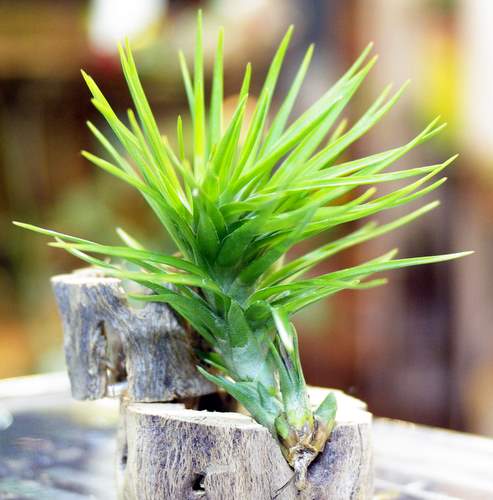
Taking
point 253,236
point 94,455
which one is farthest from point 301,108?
point 253,236

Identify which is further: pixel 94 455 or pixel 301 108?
pixel 301 108

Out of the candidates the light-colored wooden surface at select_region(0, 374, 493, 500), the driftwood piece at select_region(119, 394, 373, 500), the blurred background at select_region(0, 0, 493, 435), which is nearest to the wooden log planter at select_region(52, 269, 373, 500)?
the driftwood piece at select_region(119, 394, 373, 500)

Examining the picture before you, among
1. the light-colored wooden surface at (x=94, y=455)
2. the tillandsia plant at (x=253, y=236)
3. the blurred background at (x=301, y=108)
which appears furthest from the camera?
the blurred background at (x=301, y=108)

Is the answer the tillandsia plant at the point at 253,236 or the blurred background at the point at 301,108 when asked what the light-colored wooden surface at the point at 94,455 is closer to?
the tillandsia plant at the point at 253,236

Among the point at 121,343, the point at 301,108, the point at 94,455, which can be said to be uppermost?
the point at 301,108

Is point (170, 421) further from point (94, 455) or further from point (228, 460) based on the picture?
point (94, 455)

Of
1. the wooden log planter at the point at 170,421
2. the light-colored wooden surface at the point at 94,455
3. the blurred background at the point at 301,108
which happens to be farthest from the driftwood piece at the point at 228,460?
the blurred background at the point at 301,108
